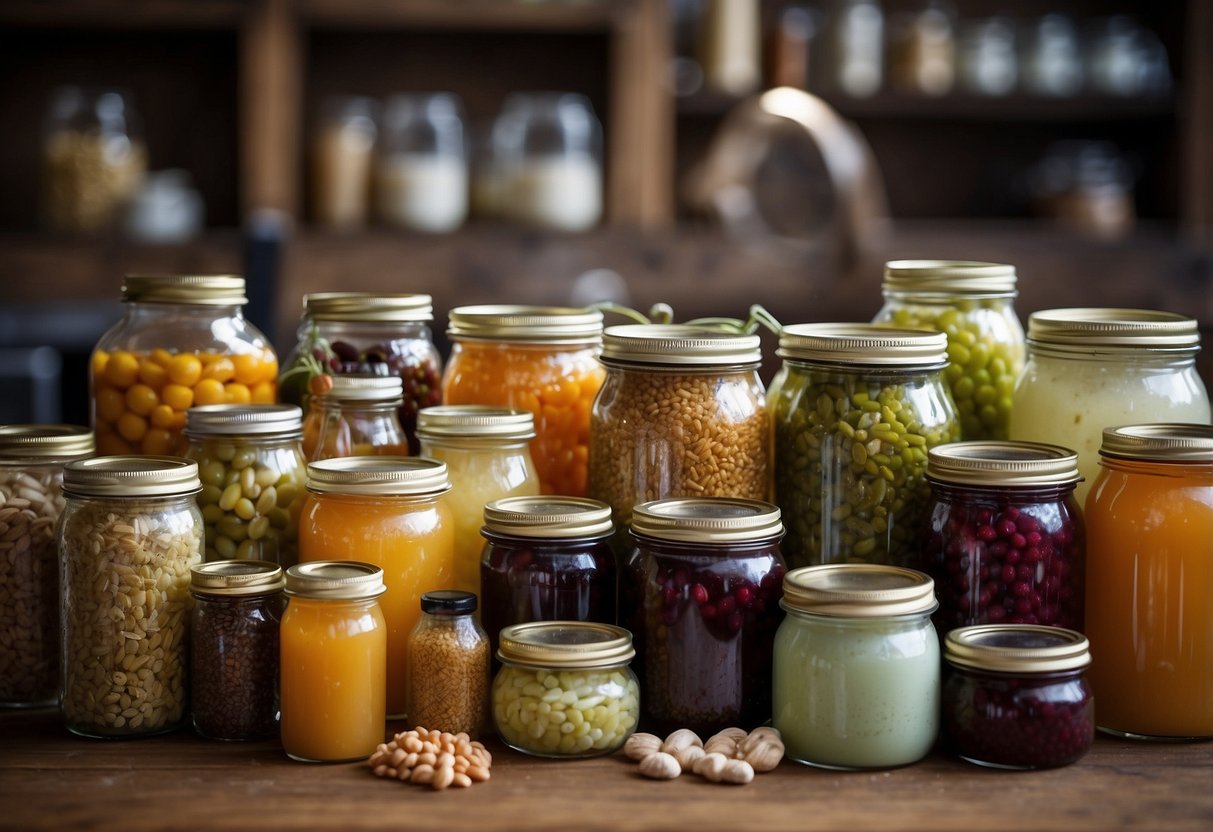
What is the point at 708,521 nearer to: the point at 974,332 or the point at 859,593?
the point at 859,593

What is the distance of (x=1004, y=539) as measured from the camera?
971 mm

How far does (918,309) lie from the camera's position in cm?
119

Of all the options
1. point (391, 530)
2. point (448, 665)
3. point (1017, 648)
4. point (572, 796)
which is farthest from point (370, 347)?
point (1017, 648)

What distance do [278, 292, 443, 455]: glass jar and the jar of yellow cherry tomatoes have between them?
46 millimetres

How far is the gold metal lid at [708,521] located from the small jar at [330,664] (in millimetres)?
193

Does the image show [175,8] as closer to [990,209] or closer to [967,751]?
[990,209]

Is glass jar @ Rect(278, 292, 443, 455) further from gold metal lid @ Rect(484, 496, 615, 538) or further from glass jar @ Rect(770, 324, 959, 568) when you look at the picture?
glass jar @ Rect(770, 324, 959, 568)

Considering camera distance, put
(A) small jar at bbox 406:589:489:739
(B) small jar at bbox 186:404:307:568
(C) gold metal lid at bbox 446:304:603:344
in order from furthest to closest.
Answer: (C) gold metal lid at bbox 446:304:603:344 → (B) small jar at bbox 186:404:307:568 → (A) small jar at bbox 406:589:489:739

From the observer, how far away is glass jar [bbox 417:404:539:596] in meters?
1.07

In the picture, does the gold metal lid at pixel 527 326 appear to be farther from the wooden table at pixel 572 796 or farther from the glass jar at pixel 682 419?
the wooden table at pixel 572 796

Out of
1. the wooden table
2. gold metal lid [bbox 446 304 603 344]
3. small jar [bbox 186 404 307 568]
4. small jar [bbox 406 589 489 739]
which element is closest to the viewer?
the wooden table

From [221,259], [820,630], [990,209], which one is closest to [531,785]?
[820,630]

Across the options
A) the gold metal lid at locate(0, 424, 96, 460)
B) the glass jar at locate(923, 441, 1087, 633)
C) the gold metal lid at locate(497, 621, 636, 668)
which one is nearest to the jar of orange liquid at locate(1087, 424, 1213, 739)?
the glass jar at locate(923, 441, 1087, 633)

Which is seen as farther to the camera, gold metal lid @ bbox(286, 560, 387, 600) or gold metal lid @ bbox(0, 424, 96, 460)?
gold metal lid @ bbox(0, 424, 96, 460)
